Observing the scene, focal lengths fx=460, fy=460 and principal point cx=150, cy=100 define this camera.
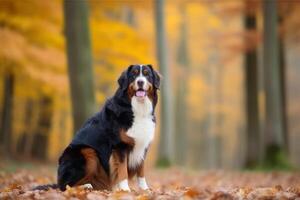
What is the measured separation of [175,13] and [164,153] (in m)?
14.9

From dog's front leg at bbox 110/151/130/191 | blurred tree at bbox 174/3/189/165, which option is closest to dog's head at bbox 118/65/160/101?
dog's front leg at bbox 110/151/130/191

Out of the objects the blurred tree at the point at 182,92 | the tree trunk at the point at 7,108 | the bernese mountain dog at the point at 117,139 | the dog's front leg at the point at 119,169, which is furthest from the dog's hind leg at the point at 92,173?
the blurred tree at the point at 182,92

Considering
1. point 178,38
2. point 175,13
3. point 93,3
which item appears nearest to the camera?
point 93,3

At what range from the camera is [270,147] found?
43.4 ft

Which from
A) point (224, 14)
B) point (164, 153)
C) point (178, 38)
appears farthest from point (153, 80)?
point (178, 38)

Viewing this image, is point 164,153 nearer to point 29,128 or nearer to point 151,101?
point 29,128

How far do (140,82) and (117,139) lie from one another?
28.4 inches

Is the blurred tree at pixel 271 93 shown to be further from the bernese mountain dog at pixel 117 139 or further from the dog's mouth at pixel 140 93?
the dog's mouth at pixel 140 93

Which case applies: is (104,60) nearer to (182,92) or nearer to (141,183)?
(141,183)

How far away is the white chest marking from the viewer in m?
5.41

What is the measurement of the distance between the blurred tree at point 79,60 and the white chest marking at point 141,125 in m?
4.81

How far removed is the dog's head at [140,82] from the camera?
5.36 m

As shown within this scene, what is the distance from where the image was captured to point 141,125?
5.43 m

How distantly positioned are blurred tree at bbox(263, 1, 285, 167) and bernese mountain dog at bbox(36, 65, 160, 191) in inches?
328
